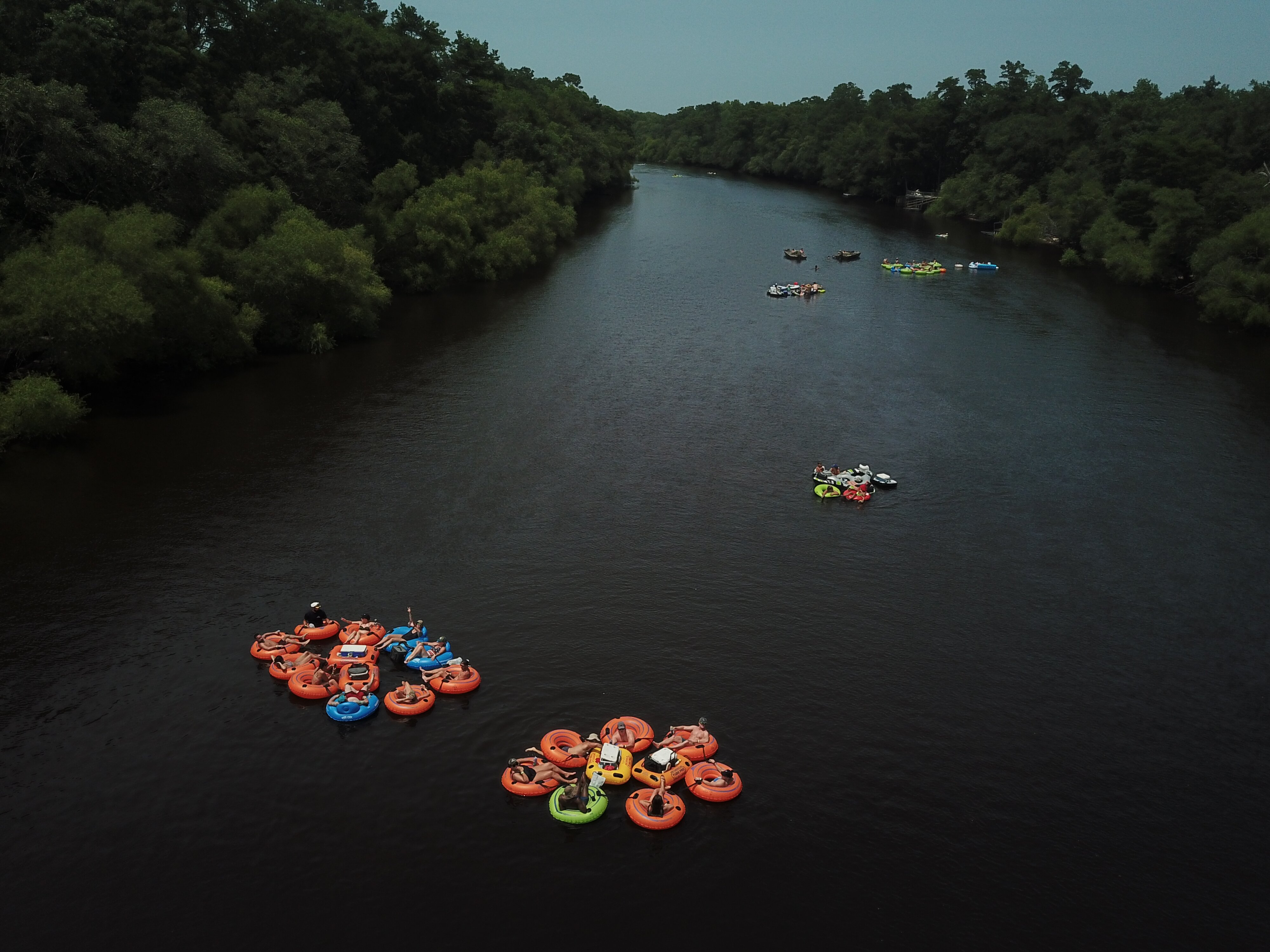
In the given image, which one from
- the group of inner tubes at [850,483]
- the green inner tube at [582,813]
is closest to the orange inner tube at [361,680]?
the green inner tube at [582,813]

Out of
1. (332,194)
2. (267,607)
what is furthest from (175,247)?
(267,607)

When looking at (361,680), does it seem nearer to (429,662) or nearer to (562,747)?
(429,662)

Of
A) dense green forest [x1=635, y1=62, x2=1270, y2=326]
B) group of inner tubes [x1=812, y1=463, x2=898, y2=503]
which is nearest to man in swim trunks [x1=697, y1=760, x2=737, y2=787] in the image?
group of inner tubes [x1=812, y1=463, x2=898, y2=503]

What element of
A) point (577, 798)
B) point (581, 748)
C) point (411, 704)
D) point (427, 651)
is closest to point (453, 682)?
point (411, 704)

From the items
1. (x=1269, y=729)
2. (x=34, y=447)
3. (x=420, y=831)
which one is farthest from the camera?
(x=34, y=447)

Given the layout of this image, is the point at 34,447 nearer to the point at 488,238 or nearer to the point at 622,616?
the point at 622,616

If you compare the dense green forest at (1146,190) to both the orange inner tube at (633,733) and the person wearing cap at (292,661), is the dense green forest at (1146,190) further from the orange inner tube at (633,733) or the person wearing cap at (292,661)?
the person wearing cap at (292,661)
